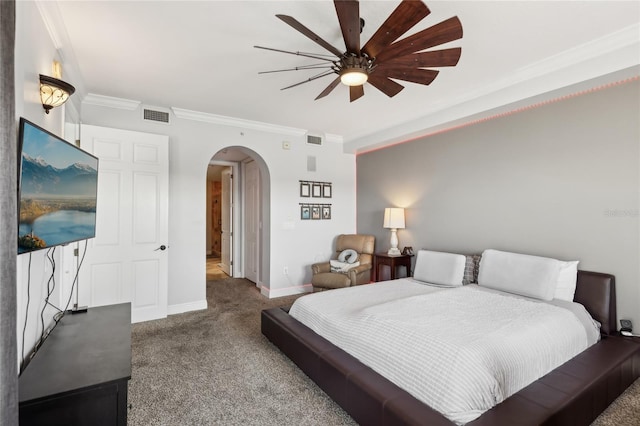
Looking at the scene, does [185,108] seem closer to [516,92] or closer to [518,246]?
[516,92]

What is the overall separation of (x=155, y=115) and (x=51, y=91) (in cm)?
215

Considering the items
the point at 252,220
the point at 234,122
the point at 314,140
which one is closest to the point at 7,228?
the point at 234,122

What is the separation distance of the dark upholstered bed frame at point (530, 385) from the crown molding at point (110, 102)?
3216mm

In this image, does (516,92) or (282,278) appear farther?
(282,278)

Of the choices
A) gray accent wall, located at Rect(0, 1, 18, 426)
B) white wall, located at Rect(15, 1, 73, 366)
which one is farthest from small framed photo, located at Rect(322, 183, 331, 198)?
gray accent wall, located at Rect(0, 1, 18, 426)

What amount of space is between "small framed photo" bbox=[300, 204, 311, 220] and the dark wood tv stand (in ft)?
11.7

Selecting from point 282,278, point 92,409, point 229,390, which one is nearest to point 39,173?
point 92,409

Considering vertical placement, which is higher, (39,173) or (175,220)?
(39,173)

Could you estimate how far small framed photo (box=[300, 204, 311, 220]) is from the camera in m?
5.23

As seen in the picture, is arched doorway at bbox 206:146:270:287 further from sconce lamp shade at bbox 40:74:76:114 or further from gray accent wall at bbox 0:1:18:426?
gray accent wall at bbox 0:1:18:426

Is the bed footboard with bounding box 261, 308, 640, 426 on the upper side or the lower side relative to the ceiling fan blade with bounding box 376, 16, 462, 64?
lower

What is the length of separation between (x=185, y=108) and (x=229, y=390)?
3395 mm

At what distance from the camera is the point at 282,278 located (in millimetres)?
5035

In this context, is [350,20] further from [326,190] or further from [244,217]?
[244,217]
